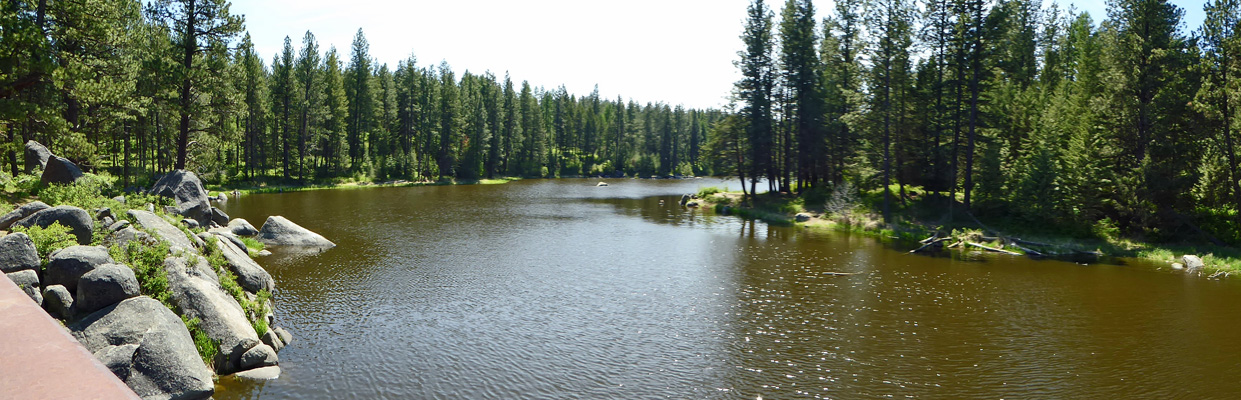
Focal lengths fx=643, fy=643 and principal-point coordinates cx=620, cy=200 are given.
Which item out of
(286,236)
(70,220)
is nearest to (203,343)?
(70,220)

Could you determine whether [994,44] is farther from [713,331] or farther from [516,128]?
[516,128]

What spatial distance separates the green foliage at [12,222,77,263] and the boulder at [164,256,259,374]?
6.12 ft

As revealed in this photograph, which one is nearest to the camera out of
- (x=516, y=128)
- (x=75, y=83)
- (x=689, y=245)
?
(x=75, y=83)

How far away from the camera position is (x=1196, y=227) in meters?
31.6

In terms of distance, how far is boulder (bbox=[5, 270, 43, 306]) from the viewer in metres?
11.6

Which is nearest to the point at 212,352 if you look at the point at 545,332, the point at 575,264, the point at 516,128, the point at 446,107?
the point at 545,332

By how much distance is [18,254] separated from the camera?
12.4 metres

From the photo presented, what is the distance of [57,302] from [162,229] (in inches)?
253

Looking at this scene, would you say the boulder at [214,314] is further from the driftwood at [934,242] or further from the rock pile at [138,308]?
the driftwood at [934,242]

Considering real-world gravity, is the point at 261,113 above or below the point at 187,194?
above

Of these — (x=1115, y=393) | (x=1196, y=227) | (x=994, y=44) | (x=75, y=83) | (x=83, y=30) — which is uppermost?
(x=994, y=44)

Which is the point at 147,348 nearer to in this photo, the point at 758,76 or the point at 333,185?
the point at 758,76

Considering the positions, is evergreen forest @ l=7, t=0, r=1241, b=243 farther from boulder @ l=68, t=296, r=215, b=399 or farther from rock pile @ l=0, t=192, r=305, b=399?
boulder @ l=68, t=296, r=215, b=399

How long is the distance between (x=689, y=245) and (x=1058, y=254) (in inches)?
711
